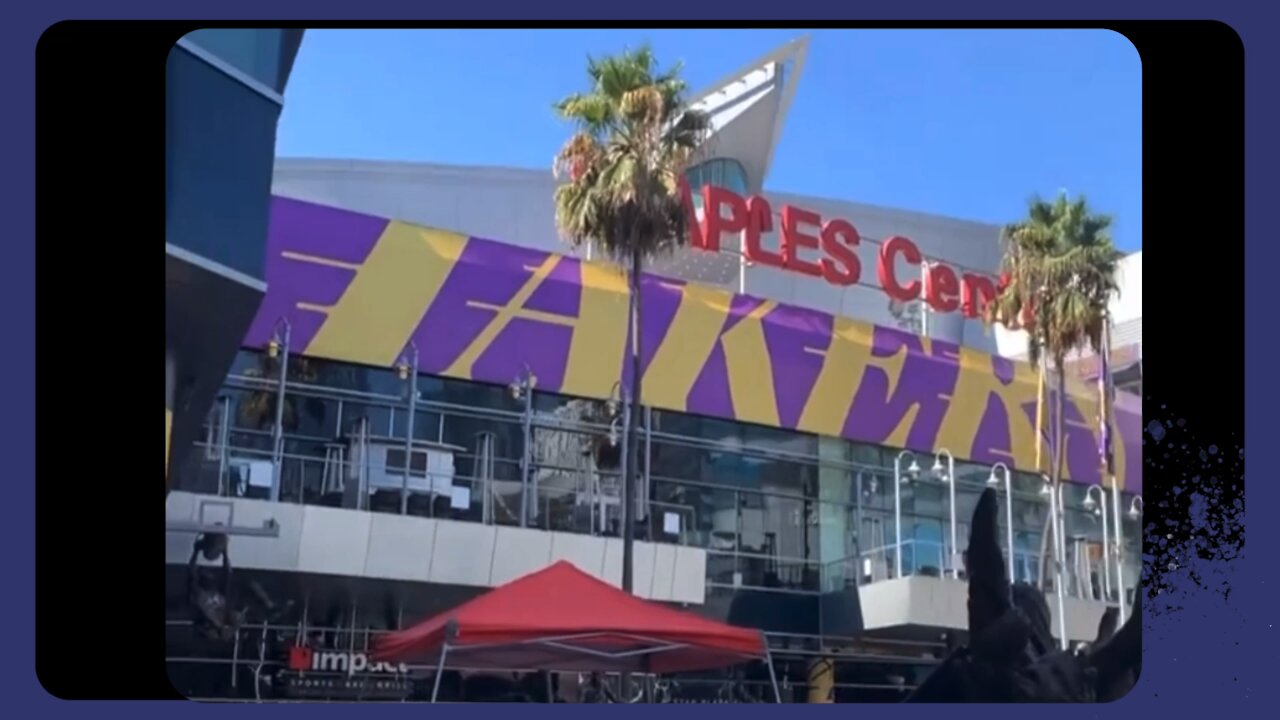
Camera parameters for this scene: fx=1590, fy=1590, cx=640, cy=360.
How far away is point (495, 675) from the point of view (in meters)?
8.27

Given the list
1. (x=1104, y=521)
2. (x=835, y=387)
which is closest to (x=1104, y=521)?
(x=1104, y=521)

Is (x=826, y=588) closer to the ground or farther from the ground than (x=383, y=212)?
closer to the ground

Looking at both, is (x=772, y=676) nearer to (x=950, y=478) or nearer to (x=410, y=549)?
(x=950, y=478)

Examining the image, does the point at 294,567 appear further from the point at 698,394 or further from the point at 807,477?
the point at 807,477

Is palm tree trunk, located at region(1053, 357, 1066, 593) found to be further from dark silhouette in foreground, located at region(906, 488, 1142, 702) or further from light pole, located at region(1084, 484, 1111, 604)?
dark silhouette in foreground, located at region(906, 488, 1142, 702)

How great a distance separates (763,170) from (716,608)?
3013mm

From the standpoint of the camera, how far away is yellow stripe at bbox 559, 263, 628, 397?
977 cm

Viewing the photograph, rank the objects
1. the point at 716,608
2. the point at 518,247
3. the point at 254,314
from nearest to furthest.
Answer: the point at 254,314, the point at 716,608, the point at 518,247

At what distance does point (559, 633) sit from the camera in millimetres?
8008

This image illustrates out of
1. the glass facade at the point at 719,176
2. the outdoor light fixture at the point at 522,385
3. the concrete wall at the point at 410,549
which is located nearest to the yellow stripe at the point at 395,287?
the outdoor light fixture at the point at 522,385

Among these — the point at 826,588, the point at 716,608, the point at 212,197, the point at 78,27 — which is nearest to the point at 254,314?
the point at 212,197

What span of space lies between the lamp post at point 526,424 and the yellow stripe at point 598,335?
0.37 meters

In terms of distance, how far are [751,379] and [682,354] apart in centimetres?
67

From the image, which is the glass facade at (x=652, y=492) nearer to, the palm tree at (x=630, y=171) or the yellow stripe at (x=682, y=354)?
the yellow stripe at (x=682, y=354)
